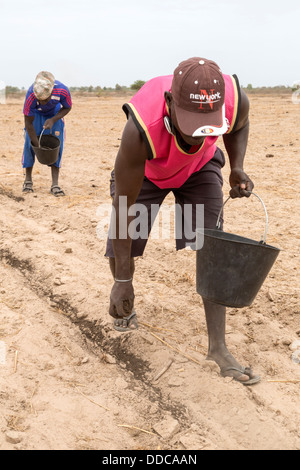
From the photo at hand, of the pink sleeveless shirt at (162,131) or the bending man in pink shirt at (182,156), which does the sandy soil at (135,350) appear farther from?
the pink sleeveless shirt at (162,131)

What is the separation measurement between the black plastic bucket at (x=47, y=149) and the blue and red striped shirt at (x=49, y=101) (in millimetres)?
307

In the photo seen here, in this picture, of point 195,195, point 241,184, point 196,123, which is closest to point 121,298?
point 195,195

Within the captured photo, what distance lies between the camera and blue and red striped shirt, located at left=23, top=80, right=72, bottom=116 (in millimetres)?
6301

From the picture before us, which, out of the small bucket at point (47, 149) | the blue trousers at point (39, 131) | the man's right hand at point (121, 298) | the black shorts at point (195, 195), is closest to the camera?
the man's right hand at point (121, 298)

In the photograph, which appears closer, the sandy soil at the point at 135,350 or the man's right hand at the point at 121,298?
the sandy soil at the point at 135,350

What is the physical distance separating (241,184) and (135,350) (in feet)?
3.90

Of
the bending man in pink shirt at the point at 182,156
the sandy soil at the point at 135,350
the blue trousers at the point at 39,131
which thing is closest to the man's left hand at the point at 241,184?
the bending man in pink shirt at the point at 182,156

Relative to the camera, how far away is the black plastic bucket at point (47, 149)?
643cm

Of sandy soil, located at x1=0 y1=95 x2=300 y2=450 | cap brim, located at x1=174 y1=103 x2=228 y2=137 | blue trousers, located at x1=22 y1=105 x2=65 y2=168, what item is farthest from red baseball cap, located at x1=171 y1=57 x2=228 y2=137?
blue trousers, located at x1=22 y1=105 x2=65 y2=168

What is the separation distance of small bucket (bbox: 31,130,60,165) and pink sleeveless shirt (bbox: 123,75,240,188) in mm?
3704

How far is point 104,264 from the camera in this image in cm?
457

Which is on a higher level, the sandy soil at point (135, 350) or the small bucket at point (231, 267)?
the small bucket at point (231, 267)

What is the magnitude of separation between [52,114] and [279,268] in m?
3.57
